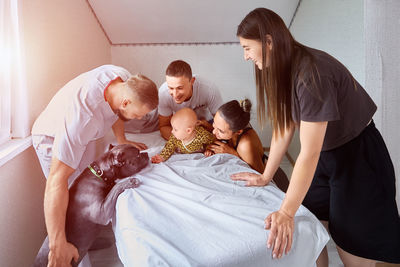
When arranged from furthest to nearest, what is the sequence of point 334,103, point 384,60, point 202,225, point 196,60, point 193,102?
point 196,60, point 193,102, point 384,60, point 202,225, point 334,103

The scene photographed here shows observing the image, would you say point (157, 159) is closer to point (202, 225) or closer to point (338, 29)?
point (202, 225)

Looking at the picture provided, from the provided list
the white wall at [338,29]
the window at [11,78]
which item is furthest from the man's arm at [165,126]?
the white wall at [338,29]

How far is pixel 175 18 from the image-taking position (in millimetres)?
2715

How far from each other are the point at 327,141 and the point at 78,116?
3.26 ft

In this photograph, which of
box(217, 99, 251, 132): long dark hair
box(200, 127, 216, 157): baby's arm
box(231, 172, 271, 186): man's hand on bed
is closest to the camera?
box(231, 172, 271, 186): man's hand on bed

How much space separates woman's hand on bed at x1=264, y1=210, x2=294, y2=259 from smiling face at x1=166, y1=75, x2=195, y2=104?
1137 millimetres

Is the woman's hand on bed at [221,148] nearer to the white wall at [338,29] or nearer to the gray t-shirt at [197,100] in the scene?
the gray t-shirt at [197,100]

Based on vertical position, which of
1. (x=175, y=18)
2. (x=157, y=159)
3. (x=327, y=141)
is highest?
(x=175, y=18)

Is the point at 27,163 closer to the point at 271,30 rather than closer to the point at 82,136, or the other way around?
the point at 82,136

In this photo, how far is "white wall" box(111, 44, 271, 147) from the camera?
3.07 meters

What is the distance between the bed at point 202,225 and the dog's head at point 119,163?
81 mm

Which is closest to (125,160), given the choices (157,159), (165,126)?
(157,159)

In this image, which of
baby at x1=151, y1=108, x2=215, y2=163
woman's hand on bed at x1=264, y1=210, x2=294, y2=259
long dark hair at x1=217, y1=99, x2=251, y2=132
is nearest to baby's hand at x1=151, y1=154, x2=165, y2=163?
baby at x1=151, y1=108, x2=215, y2=163

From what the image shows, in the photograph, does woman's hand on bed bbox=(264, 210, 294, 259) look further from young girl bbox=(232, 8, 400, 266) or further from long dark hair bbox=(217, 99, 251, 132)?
long dark hair bbox=(217, 99, 251, 132)
